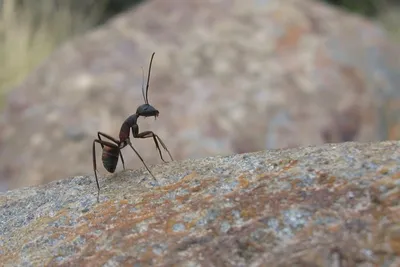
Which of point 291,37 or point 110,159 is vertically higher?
point 291,37

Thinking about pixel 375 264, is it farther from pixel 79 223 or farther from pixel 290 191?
pixel 79 223

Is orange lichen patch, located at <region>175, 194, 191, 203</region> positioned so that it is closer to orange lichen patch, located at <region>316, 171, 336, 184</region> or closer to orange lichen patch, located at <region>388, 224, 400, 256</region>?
orange lichen patch, located at <region>316, 171, 336, 184</region>

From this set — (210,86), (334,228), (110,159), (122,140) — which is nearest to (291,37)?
(210,86)

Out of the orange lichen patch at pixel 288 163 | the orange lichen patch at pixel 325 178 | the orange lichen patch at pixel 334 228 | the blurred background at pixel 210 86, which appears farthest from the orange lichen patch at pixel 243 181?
the blurred background at pixel 210 86

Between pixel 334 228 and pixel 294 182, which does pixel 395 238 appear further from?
pixel 294 182

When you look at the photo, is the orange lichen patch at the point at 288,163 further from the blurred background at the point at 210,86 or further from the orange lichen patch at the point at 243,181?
the blurred background at the point at 210,86

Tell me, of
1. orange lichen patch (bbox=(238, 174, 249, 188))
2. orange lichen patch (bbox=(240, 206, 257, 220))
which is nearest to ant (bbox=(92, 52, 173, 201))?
orange lichen patch (bbox=(238, 174, 249, 188))
